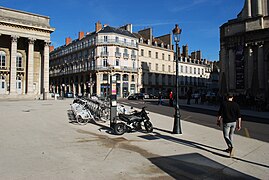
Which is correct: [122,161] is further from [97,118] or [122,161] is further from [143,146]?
[97,118]

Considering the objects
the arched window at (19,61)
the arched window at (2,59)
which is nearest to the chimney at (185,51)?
the arched window at (19,61)

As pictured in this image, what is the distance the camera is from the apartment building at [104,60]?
48594mm

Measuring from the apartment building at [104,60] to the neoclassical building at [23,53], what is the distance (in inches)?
419

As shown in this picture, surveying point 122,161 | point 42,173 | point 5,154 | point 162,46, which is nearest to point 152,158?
point 122,161

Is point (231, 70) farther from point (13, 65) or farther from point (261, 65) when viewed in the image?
point (13, 65)

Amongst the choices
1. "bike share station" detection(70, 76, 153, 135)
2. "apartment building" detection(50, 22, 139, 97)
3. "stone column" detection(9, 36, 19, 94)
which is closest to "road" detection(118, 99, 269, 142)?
"bike share station" detection(70, 76, 153, 135)

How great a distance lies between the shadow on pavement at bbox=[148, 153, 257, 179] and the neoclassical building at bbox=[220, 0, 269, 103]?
2012 cm

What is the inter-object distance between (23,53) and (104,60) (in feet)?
53.7

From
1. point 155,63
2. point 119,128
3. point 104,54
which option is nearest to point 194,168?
point 119,128

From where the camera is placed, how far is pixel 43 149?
6.12m

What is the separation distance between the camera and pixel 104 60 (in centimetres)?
4906

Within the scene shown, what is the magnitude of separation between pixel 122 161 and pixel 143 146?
156cm

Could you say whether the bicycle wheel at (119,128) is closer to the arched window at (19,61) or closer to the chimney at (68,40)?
the arched window at (19,61)

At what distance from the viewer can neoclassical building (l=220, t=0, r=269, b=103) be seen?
2497 cm
